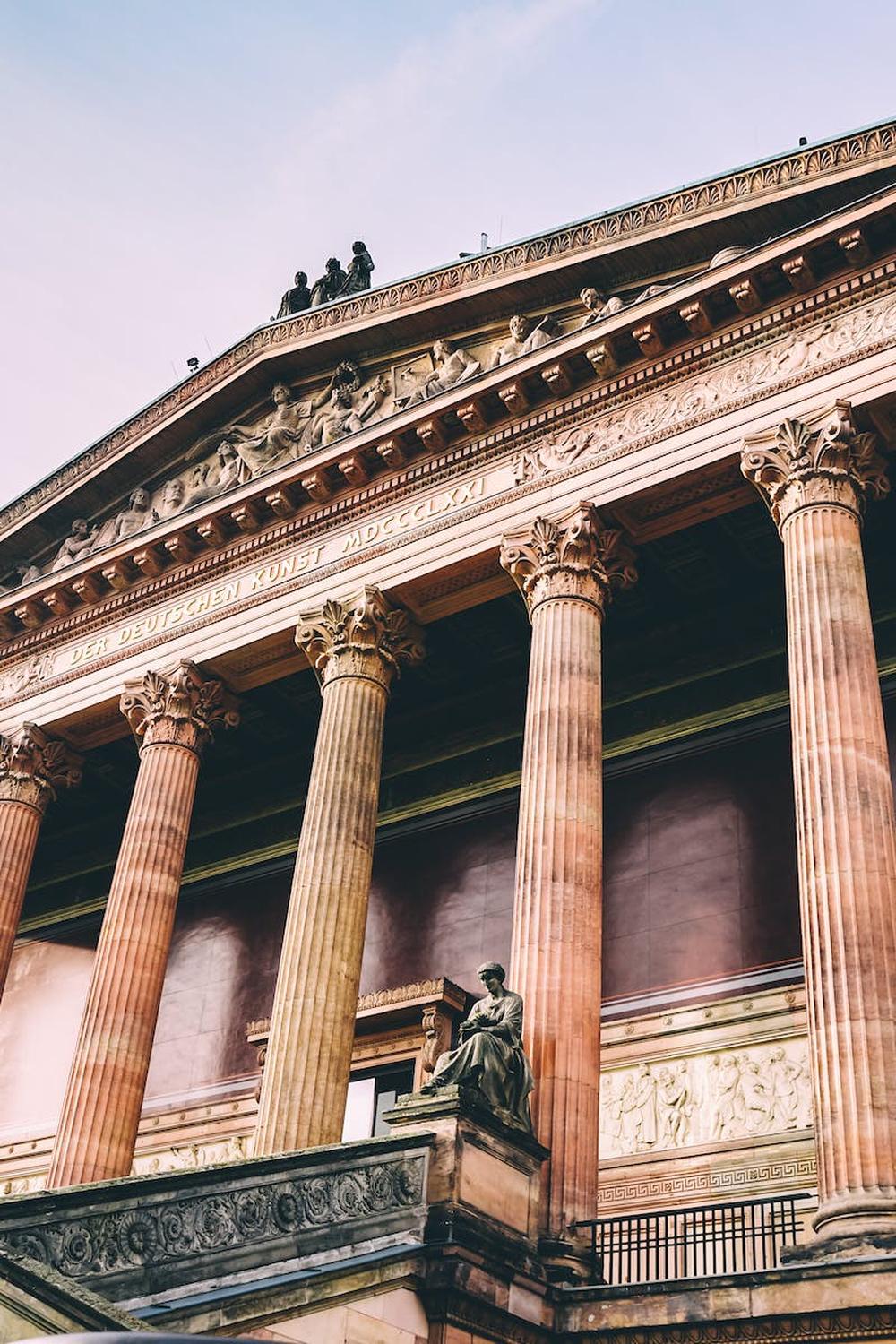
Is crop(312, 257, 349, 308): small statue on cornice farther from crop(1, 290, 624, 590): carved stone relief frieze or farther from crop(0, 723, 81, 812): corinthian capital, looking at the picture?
crop(0, 723, 81, 812): corinthian capital

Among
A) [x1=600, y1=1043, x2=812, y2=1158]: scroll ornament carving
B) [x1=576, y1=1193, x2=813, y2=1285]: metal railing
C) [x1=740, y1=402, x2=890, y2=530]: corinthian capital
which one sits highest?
[x1=740, y1=402, x2=890, y2=530]: corinthian capital

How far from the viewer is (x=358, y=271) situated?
1015 inches

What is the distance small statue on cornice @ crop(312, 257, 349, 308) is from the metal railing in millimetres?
15645

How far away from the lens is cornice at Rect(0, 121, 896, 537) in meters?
18.8

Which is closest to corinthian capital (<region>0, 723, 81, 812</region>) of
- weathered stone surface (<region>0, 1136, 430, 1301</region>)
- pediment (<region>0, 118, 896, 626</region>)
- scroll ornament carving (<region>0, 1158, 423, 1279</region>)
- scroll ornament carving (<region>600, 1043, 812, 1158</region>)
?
pediment (<region>0, 118, 896, 626</region>)

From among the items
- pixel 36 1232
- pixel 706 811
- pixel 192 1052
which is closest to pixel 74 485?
pixel 192 1052

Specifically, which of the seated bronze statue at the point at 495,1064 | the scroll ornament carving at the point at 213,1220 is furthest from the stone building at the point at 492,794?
the seated bronze statue at the point at 495,1064

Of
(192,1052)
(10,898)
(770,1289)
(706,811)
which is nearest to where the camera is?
(770,1289)

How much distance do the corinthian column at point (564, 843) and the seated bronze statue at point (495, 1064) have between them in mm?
408

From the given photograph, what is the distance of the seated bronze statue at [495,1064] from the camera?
1404 cm

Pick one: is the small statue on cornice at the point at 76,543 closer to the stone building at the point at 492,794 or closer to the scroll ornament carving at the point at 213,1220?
the stone building at the point at 492,794

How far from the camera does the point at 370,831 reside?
19.0m

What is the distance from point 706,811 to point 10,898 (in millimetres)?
10592

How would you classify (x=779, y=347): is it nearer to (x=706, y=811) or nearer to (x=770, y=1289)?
(x=706, y=811)
